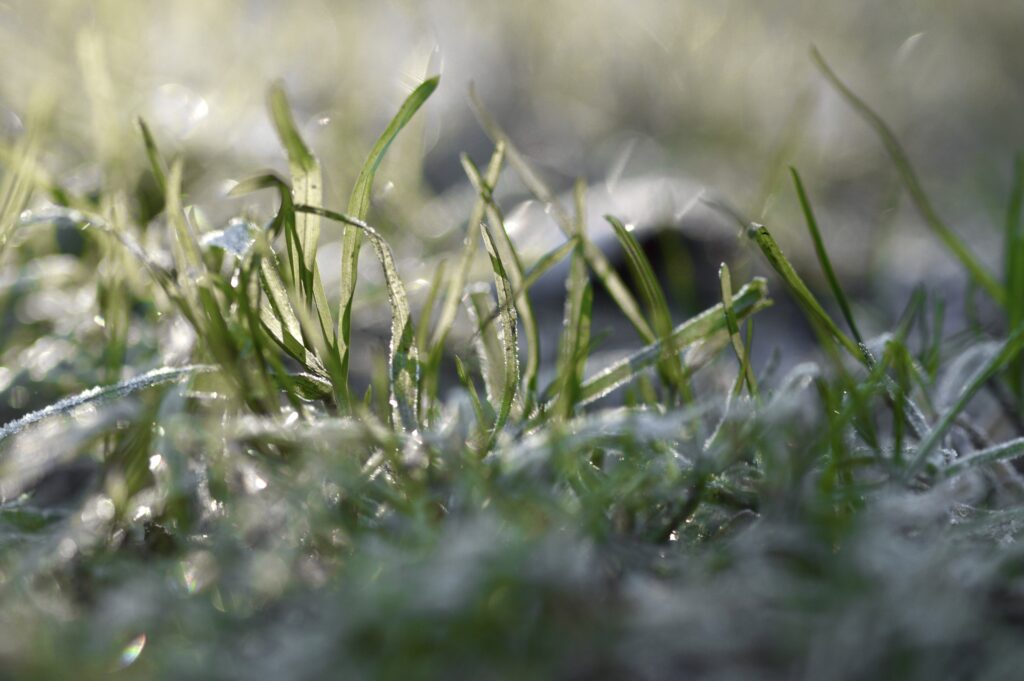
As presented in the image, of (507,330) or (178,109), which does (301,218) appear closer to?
(507,330)

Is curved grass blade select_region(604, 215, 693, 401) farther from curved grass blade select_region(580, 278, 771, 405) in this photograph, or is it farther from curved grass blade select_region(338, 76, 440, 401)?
curved grass blade select_region(338, 76, 440, 401)

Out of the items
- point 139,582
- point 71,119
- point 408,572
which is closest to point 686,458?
point 408,572

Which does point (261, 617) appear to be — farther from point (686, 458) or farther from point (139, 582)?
point (686, 458)

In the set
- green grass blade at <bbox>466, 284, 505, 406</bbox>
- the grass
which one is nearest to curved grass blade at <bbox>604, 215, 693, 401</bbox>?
the grass

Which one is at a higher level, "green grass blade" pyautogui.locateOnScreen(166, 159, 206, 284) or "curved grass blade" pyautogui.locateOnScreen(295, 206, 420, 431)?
"green grass blade" pyautogui.locateOnScreen(166, 159, 206, 284)

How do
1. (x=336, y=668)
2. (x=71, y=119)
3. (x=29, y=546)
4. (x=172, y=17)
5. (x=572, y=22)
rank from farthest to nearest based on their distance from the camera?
1. (x=572, y=22)
2. (x=172, y=17)
3. (x=71, y=119)
4. (x=29, y=546)
5. (x=336, y=668)
